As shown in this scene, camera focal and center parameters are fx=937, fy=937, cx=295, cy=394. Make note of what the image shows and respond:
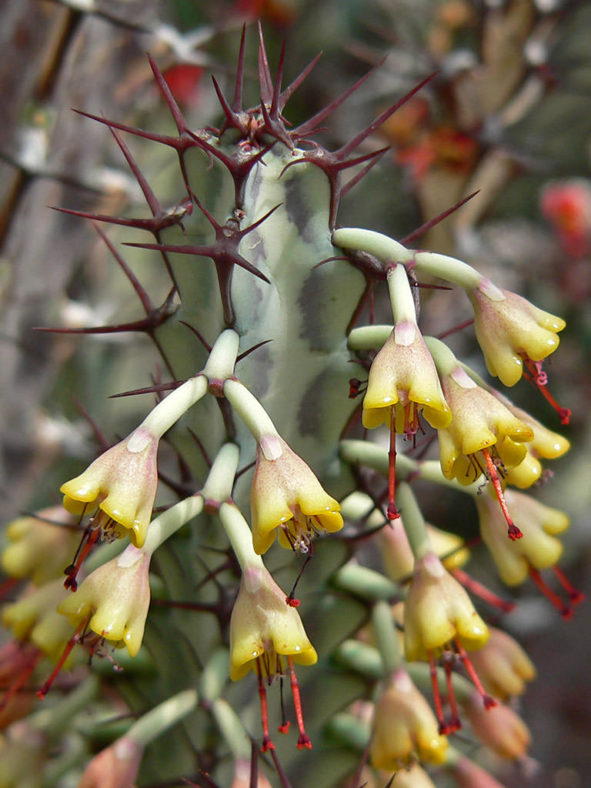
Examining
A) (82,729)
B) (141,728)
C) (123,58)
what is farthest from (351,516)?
(123,58)

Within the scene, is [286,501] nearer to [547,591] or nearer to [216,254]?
[216,254]

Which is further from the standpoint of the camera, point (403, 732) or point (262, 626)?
point (403, 732)

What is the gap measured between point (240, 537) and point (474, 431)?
9.5 inches

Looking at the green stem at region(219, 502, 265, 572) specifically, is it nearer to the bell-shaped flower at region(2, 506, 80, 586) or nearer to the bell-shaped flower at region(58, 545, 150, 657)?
the bell-shaped flower at region(58, 545, 150, 657)


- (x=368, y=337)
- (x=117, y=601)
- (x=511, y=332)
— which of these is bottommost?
(x=117, y=601)

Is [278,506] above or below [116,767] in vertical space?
above

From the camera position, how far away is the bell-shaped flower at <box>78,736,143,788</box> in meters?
1.03

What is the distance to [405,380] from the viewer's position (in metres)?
0.84

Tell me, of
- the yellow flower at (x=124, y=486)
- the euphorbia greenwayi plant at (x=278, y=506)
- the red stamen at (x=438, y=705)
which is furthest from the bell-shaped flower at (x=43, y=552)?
the red stamen at (x=438, y=705)

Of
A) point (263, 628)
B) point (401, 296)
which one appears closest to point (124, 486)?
point (263, 628)

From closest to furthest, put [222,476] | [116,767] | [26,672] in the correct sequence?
[222,476], [116,767], [26,672]

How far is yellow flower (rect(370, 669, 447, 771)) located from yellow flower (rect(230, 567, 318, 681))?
0.23 meters

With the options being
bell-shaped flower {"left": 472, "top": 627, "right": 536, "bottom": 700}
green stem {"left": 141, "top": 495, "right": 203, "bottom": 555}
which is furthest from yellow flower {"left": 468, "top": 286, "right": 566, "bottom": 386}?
bell-shaped flower {"left": 472, "top": 627, "right": 536, "bottom": 700}

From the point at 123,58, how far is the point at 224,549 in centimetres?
142
